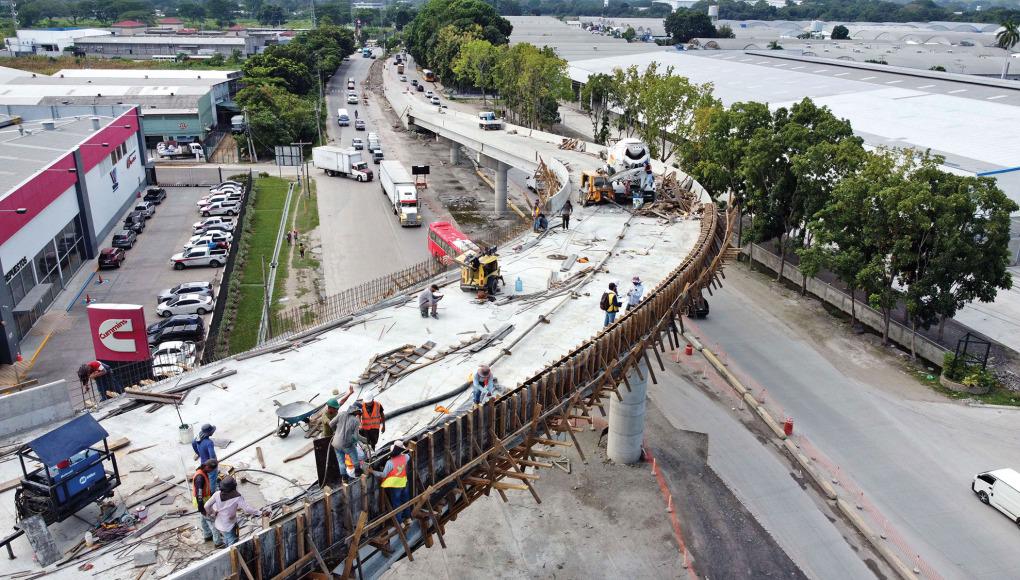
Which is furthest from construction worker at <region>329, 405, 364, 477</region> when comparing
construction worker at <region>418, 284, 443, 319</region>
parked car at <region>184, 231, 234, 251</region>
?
parked car at <region>184, 231, 234, 251</region>

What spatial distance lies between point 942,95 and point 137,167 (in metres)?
89.2

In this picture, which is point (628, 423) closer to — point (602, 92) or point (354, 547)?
point (354, 547)

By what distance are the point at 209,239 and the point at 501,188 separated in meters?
26.7

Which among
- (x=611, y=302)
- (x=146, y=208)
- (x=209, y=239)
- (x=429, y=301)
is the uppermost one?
(x=611, y=302)

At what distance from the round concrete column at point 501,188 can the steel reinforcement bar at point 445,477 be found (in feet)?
141

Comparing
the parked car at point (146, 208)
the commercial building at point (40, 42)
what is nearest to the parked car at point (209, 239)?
the parked car at point (146, 208)

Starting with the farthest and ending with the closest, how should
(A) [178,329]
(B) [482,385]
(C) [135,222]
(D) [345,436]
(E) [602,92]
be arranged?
(E) [602,92], (C) [135,222], (A) [178,329], (B) [482,385], (D) [345,436]

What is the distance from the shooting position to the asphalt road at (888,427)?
27578 mm

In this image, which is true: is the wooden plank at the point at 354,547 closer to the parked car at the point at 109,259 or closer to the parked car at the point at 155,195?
the parked car at the point at 109,259

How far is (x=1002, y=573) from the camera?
1011 inches

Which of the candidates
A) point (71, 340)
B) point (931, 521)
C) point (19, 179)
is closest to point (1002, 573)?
point (931, 521)

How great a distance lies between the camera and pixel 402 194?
213ft

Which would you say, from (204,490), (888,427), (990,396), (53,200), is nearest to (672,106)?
(990,396)

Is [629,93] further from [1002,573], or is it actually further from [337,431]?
[337,431]
